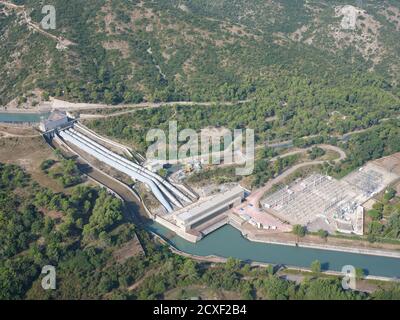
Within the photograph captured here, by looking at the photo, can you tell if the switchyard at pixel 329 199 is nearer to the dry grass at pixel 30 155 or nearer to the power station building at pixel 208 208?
the power station building at pixel 208 208

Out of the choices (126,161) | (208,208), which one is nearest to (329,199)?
(208,208)

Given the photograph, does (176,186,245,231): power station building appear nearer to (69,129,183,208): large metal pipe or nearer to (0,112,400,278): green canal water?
(0,112,400,278): green canal water

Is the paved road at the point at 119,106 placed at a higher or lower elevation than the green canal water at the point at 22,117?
higher

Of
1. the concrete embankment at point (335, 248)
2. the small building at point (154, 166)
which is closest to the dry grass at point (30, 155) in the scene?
the small building at point (154, 166)

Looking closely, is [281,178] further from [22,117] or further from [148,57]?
[22,117]

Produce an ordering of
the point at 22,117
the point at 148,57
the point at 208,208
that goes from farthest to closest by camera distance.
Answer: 1. the point at 148,57
2. the point at 22,117
3. the point at 208,208

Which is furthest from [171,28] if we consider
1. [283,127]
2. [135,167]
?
[135,167]
